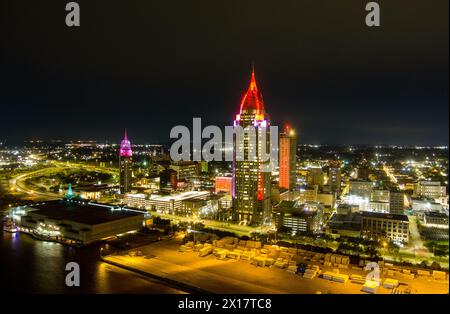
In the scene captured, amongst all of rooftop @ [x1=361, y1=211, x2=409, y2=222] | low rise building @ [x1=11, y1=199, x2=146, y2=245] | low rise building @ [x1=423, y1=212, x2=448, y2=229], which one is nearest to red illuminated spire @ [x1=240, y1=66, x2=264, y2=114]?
rooftop @ [x1=361, y1=211, x2=409, y2=222]

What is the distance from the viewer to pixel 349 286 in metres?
6.47

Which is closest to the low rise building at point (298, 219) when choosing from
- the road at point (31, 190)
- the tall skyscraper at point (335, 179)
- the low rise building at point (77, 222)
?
the low rise building at point (77, 222)

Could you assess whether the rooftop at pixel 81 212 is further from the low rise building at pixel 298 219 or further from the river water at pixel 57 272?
the low rise building at pixel 298 219

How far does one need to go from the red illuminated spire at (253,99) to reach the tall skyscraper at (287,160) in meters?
5.04

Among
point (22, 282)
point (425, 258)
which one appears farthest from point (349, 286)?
point (22, 282)

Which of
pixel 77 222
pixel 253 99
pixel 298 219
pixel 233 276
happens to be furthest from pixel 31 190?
pixel 233 276

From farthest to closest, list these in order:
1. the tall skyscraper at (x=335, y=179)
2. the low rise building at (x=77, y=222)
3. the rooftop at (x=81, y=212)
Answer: the tall skyscraper at (x=335, y=179), the rooftop at (x=81, y=212), the low rise building at (x=77, y=222)

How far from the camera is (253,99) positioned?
12242 millimetres

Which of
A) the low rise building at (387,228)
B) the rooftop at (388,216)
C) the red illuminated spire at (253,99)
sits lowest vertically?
the low rise building at (387,228)

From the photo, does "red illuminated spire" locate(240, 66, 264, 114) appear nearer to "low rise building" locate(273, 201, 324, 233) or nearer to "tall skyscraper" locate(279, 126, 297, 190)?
"low rise building" locate(273, 201, 324, 233)

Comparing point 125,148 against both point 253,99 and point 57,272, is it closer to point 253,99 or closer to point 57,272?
point 253,99

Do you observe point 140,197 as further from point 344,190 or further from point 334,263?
point 344,190

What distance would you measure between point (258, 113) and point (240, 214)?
3.41 m

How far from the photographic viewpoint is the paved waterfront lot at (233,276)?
6352 millimetres
